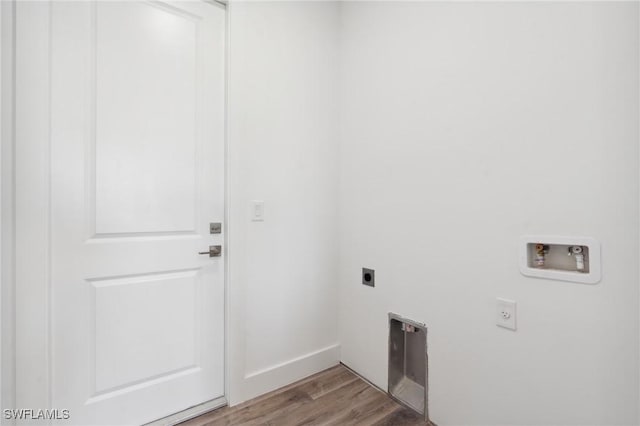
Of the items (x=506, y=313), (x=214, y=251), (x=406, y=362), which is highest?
(x=214, y=251)

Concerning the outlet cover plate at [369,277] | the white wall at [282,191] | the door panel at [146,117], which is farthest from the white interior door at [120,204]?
the outlet cover plate at [369,277]

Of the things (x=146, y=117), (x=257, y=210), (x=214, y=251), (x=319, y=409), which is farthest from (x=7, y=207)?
(x=319, y=409)

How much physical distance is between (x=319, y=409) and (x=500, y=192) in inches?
55.6

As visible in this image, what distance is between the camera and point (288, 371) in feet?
5.90

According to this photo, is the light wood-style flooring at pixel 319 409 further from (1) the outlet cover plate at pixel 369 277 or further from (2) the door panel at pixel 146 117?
(2) the door panel at pixel 146 117

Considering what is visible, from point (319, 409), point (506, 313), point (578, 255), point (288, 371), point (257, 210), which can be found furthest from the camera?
point (288, 371)

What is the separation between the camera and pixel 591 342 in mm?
1008

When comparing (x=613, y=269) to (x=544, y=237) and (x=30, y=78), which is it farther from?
(x=30, y=78)

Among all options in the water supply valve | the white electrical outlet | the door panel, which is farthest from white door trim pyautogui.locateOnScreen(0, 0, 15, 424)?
the water supply valve

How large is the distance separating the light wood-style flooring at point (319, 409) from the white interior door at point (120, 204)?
20 centimetres

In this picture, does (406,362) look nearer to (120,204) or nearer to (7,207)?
(120,204)

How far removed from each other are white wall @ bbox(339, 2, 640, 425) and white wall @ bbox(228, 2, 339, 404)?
0.82 ft

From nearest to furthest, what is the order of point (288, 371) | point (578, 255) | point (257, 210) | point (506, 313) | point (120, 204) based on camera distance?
point (578, 255) → point (506, 313) → point (120, 204) → point (257, 210) → point (288, 371)

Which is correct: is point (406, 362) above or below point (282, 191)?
below
